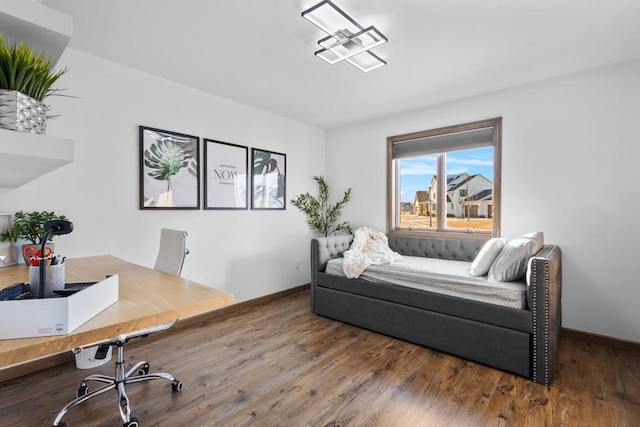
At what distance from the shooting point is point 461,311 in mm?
2486

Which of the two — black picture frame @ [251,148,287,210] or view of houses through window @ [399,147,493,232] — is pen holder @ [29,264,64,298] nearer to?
black picture frame @ [251,148,287,210]

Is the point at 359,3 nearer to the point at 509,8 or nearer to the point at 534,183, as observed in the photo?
the point at 509,8

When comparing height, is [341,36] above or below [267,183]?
above

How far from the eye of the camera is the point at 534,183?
120 inches

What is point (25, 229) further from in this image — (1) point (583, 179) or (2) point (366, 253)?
(1) point (583, 179)

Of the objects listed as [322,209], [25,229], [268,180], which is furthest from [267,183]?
[25,229]

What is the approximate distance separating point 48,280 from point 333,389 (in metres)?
1.78

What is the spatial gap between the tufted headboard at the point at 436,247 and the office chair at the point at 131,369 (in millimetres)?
2696

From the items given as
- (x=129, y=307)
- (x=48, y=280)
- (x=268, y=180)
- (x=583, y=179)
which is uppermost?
(x=268, y=180)

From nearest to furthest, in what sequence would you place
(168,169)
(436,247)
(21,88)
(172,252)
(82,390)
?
(21,88)
(82,390)
(172,252)
(168,169)
(436,247)

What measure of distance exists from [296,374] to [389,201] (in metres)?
2.60

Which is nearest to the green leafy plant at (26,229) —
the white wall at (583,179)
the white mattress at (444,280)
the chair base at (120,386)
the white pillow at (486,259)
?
the chair base at (120,386)


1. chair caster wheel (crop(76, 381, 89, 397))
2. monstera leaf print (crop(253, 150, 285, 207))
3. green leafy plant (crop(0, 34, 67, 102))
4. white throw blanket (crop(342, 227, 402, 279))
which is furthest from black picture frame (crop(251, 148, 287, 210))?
green leafy plant (crop(0, 34, 67, 102))

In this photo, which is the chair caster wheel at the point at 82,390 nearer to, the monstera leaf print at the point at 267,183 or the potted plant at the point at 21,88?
the potted plant at the point at 21,88
